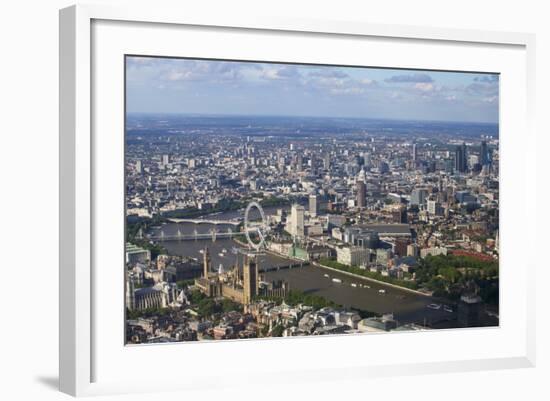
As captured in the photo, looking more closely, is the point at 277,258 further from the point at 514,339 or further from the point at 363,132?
the point at 514,339

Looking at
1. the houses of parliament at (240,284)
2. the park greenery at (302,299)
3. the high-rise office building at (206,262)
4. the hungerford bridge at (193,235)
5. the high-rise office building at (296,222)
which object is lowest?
the park greenery at (302,299)

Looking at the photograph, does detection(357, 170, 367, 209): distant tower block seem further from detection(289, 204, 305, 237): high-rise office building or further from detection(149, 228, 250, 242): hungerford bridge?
detection(149, 228, 250, 242): hungerford bridge

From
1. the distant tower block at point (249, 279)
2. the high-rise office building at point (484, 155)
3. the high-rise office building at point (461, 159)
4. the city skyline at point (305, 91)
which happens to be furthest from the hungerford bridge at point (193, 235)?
the high-rise office building at point (484, 155)

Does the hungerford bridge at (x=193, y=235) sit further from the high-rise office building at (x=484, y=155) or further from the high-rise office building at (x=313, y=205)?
the high-rise office building at (x=484, y=155)

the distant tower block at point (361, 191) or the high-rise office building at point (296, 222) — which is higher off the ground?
the distant tower block at point (361, 191)

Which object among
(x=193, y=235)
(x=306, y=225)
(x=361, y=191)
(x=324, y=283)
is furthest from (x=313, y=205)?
(x=193, y=235)

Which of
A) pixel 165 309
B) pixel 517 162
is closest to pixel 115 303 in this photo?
pixel 165 309

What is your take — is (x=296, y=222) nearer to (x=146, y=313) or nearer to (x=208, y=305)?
(x=208, y=305)

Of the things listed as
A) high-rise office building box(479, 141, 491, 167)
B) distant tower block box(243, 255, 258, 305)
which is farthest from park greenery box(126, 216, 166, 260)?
high-rise office building box(479, 141, 491, 167)
